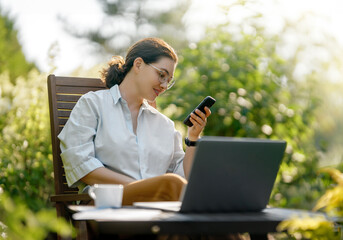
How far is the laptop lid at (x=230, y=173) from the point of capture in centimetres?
164

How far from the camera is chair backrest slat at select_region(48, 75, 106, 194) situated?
2.88 metres

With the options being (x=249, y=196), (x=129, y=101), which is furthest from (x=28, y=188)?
(x=249, y=196)

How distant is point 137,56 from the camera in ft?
9.93

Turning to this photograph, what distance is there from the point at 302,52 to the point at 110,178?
4.15 metres

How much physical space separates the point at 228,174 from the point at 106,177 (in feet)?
3.28

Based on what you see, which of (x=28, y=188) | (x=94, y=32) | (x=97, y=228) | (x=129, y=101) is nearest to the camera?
(x=97, y=228)

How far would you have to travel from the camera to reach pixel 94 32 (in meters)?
17.6

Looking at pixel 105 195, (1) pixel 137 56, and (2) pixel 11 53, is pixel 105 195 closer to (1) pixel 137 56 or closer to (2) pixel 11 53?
(1) pixel 137 56

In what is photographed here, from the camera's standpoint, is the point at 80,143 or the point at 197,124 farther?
the point at 197,124

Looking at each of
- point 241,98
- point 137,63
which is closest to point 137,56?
point 137,63

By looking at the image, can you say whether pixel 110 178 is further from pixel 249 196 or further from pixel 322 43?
pixel 322 43

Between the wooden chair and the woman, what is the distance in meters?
0.12

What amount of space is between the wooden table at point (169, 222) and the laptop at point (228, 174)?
0.19 feet

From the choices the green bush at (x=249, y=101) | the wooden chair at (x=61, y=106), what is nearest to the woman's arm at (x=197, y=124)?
the wooden chair at (x=61, y=106)
